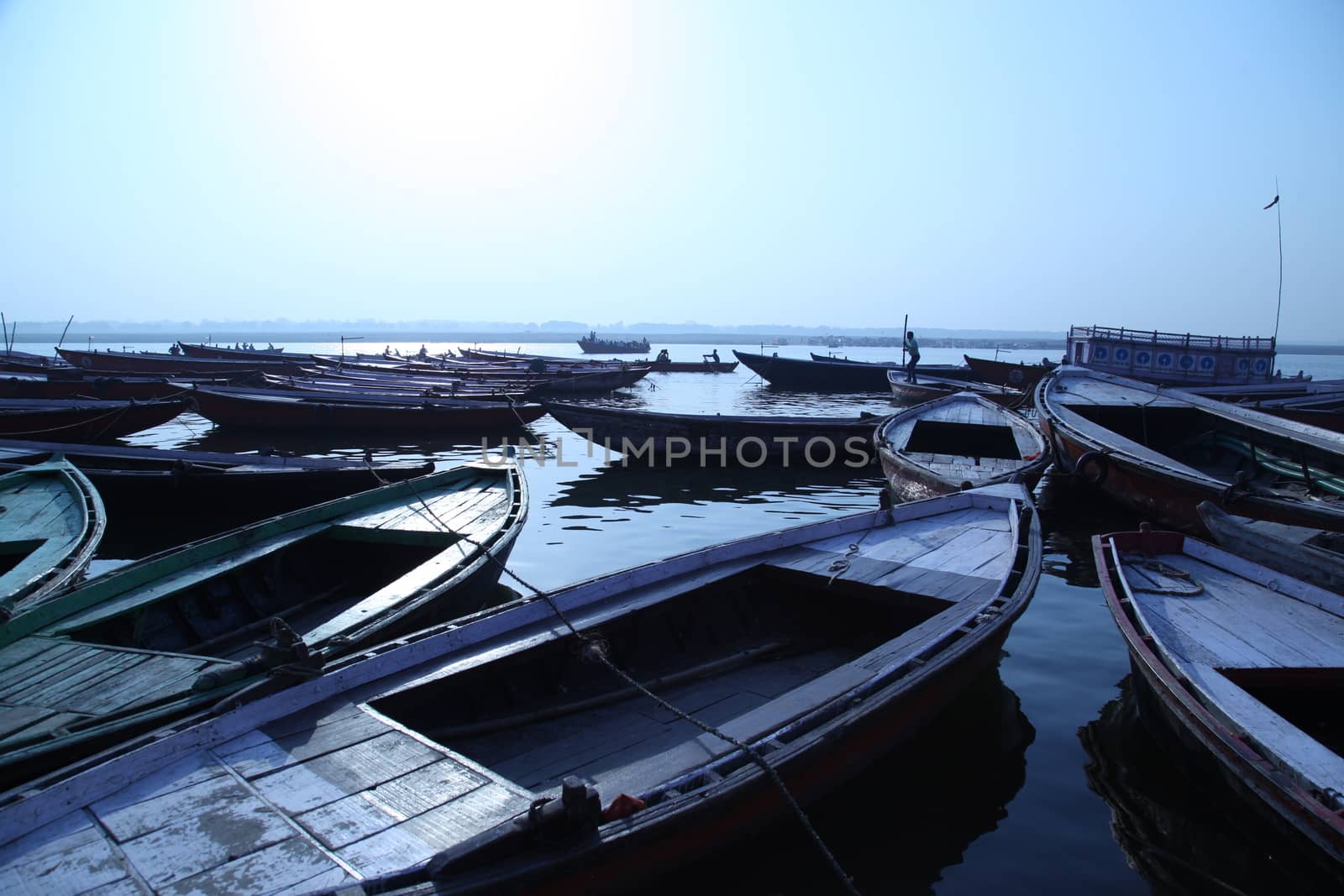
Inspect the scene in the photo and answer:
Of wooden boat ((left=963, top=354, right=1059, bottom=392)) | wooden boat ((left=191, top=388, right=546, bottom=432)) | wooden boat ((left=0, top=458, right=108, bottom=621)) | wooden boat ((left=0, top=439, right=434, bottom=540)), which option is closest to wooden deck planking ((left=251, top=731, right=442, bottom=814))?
wooden boat ((left=0, top=458, right=108, bottom=621))

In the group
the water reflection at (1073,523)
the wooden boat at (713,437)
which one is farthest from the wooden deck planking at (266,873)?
the wooden boat at (713,437)

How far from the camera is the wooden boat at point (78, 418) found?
1602 cm

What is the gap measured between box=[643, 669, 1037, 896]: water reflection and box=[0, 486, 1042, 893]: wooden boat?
469 millimetres

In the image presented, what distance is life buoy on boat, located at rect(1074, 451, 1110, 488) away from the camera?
41.7ft

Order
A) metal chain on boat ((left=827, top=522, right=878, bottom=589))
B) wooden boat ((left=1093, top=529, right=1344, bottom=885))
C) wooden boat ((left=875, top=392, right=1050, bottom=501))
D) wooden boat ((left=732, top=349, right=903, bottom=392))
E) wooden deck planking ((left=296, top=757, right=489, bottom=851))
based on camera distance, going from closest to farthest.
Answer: wooden deck planking ((left=296, top=757, right=489, bottom=851)) → wooden boat ((left=1093, top=529, right=1344, bottom=885)) → metal chain on boat ((left=827, top=522, right=878, bottom=589)) → wooden boat ((left=875, top=392, right=1050, bottom=501)) → wooden boat ((left=732, top=349, right=903, bottom=392))

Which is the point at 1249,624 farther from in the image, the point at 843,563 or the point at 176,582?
the point at 176,582

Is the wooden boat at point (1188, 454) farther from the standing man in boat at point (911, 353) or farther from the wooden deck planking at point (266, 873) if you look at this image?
the wooden deck planking at point (266, 873)

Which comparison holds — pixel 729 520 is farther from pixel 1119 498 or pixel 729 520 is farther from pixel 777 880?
pixel 777 880

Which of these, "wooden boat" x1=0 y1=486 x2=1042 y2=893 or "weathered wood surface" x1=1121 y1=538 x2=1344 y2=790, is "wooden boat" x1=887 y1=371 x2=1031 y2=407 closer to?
"weathered wood surface" x1=1121 y1=538 x2=1344 y2=790

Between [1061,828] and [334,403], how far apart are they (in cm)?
2190

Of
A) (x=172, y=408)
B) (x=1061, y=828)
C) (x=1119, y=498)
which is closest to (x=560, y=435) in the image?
(x=172, y=408)

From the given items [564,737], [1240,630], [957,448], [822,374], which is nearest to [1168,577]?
[1240,630]

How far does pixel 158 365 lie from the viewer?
33938 mm

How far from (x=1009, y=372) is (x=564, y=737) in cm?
3686
